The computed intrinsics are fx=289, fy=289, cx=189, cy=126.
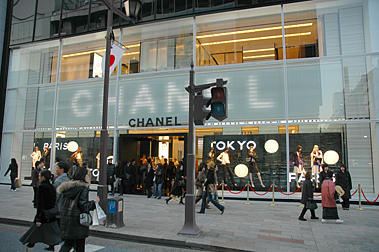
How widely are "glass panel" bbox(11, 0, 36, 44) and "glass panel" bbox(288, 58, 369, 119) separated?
668 inches

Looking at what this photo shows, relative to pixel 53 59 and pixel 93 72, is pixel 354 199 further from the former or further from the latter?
pixel 53 59

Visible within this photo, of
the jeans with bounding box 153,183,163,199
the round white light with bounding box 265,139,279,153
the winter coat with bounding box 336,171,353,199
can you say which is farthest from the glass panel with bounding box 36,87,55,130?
the winter coat with bounding box 336,171,353,199

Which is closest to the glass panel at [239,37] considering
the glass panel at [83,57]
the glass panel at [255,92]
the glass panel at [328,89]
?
the glass panel at [255,92]

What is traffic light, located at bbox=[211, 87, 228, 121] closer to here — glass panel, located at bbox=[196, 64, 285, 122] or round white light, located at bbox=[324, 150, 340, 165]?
glass panel, located at bbox=[196, 64, 285, 122]

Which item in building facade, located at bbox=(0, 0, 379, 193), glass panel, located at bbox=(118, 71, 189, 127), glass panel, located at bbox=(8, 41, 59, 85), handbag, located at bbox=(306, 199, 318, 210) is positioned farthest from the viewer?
glass panel, located at bbox=(8, 41, 59, 85)

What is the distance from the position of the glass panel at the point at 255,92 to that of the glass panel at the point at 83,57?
7.78 m

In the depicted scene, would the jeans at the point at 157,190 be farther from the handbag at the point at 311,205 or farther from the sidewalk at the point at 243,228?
the handbag at the point at 311,205

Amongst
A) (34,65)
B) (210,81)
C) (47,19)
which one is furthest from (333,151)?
(34,65)

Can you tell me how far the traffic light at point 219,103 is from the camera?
23.0 ft

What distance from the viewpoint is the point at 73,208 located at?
14.8ft

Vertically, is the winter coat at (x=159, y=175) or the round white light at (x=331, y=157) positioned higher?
the round white light at (x=331, y=157)

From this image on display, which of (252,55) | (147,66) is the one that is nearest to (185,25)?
(147,66)

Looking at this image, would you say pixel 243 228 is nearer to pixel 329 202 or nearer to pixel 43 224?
pixel 329 202

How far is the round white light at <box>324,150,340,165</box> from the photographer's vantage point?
42.0 ft
